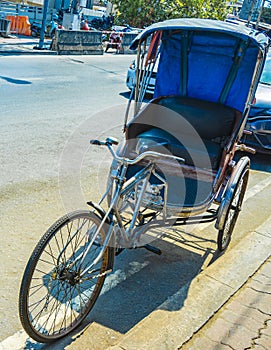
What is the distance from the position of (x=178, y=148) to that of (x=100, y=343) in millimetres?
2362

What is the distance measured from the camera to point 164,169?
4.70 metres

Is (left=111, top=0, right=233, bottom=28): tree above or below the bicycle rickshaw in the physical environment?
above

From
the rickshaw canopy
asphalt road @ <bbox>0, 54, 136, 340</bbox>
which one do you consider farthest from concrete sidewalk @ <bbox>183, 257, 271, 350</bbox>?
the rickshaw canopy

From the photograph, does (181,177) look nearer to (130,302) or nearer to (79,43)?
(130,302)

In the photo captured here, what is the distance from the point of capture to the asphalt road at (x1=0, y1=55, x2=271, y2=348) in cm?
412

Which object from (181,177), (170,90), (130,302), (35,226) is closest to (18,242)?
(35,226)

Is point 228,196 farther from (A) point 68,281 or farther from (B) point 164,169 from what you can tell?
(A) point 68,281

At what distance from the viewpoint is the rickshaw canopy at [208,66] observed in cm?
568

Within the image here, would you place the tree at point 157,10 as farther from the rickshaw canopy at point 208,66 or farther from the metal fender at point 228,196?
the metal fender at point 228,196

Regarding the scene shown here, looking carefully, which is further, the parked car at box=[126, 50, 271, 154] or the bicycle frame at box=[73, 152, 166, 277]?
the parked car at box=[126, 50, 271, 154]

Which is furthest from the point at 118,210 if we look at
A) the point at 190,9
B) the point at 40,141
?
the point at 190,9

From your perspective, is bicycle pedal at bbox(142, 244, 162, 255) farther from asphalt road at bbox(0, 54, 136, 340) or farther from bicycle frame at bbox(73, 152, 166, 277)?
asphalt road at bbox(0, 54, 136, 340)

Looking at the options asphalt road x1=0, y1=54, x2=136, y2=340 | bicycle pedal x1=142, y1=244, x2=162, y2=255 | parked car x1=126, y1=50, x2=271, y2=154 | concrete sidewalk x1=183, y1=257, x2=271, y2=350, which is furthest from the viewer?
parked car x1=126, y1=50, x2=271, y2=154

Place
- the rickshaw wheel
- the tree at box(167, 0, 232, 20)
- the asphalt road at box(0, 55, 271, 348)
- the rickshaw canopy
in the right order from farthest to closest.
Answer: the tree at box(167, 0, 232, 20)
the rickshaw canopy
the rickshaw wheel
the asphalt road at box(0, 55, 271, 348)
